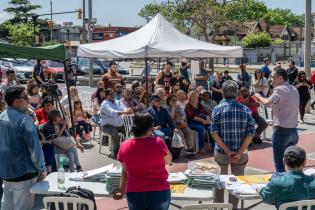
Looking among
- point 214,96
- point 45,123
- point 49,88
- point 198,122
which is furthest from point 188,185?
point 214,96

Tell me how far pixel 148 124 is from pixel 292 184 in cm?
139

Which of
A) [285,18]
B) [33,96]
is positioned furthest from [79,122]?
[285,18]

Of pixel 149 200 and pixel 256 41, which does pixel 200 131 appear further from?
pixel 256 41

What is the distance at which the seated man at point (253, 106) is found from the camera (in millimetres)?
11695

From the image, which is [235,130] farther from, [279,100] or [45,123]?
[45,123]

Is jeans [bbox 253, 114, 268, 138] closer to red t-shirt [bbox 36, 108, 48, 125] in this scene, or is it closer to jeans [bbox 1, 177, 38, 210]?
red t-shirt [bbox 36, 108, 48, 125]

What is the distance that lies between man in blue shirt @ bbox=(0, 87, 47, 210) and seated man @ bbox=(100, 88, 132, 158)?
5.21m

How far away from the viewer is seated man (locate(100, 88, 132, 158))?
10.6m

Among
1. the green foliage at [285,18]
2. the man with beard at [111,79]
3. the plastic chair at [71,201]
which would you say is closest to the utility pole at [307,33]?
the man with beard at [111,79]

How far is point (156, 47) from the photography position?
38.0 feet

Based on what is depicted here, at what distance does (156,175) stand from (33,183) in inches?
59.6

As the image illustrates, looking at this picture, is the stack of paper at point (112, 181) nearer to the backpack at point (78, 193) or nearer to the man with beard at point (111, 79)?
the backpack at point (78, 193)

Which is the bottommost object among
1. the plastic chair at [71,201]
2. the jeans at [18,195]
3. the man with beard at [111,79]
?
the jeans at [18,195]

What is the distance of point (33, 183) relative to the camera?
18.0 ft
